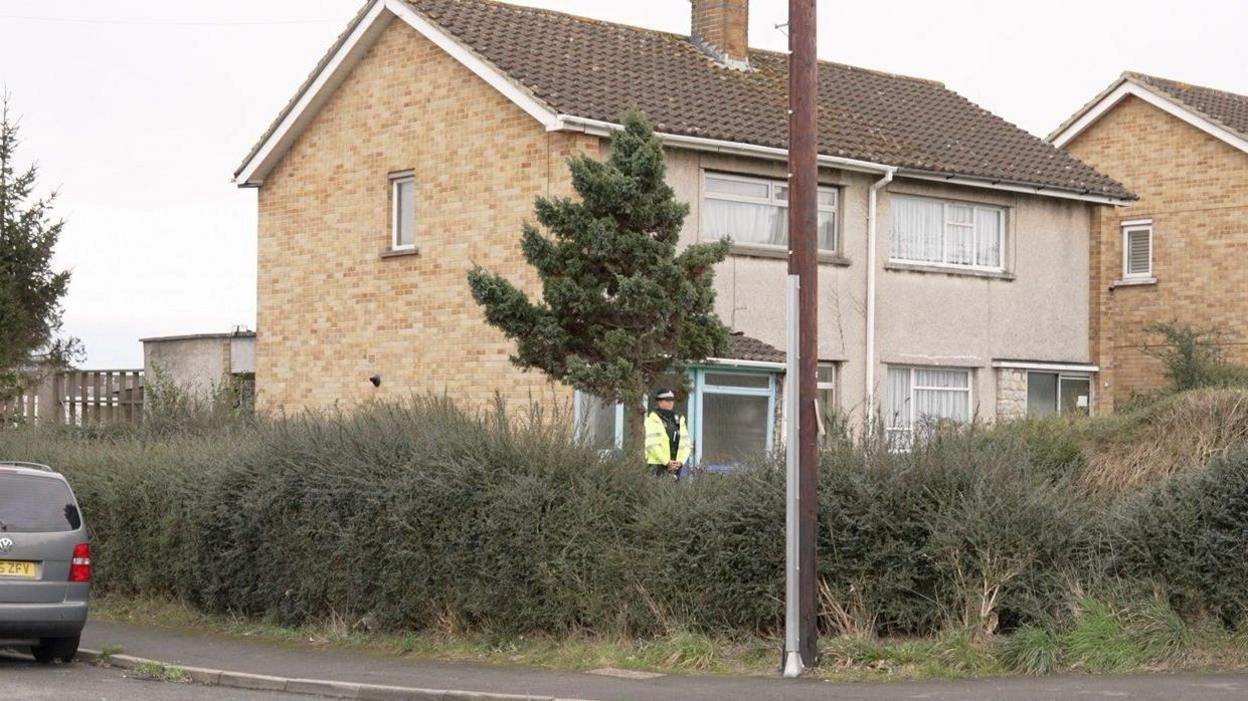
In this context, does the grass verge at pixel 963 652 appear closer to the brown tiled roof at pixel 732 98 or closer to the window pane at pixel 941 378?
the brown tiled roof at pixel 732 98

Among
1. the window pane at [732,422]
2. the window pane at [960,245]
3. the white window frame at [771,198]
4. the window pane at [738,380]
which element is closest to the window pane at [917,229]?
the window pane at [960,245]

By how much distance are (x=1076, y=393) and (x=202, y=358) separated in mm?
14826

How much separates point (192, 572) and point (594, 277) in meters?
4.83

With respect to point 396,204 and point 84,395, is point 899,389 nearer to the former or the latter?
point 396,204

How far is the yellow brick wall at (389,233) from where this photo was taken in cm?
2473

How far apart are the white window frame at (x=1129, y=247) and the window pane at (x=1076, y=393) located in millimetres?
3693

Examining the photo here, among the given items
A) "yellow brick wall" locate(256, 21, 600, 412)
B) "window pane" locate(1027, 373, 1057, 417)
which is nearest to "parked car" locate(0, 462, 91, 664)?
"yellow brick wall" locate(256, 21, 600, 412)

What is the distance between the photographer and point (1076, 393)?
97.1ft

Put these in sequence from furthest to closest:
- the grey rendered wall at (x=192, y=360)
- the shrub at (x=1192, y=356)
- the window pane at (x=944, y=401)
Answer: the grey rendered wall at (x=192, y=360) < the window pane at (x=944, y=401) < the shrub at (x=1192, y=356)

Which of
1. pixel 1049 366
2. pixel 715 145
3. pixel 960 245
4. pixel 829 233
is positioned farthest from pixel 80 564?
pixel 1049 366

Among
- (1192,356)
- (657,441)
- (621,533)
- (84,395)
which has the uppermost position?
(1192,356)

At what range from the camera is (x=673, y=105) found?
25281mm

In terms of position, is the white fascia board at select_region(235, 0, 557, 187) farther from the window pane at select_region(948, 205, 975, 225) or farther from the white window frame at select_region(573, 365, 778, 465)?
the window pane at select_region(948, 205, 975, 225)

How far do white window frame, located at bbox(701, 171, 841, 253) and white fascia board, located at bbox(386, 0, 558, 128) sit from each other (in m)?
2.57
